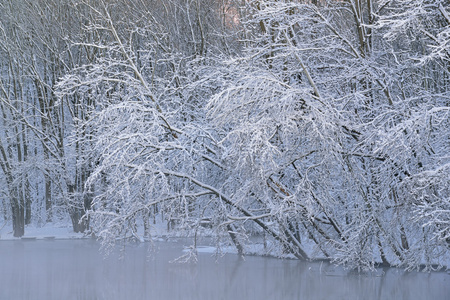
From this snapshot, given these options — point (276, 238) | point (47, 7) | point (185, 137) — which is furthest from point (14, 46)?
point (276, 238)

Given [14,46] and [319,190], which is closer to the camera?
[319,190]

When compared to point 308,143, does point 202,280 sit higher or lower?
lower

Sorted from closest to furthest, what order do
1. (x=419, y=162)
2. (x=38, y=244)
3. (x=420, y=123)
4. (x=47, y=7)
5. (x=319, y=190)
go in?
(x=420, y=123) < (x=419, y=162) < (x=319, y=190) < (x=38, y=244) < (x=47, y=7)

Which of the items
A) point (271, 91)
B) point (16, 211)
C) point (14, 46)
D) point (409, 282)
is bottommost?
point (409, 282)

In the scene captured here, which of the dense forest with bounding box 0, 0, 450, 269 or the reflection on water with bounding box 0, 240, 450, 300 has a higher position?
the dense forest with bounding box 0, 0, 450, 269

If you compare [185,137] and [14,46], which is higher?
[14,46]

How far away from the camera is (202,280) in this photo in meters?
13.9

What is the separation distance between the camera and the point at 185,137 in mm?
15422

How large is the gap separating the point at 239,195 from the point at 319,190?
5.59 ft

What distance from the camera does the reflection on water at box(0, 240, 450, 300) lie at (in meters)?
12.2

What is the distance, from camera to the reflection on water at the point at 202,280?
12.2m

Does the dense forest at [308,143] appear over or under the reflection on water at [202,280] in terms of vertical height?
over

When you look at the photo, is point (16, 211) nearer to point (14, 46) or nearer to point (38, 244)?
point (38, 244)

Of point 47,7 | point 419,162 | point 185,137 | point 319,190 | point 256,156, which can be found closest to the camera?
point 256,156
